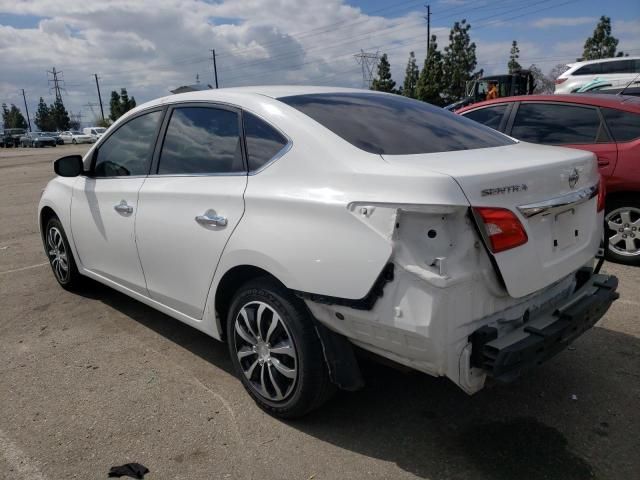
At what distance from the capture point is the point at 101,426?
286 centimetres

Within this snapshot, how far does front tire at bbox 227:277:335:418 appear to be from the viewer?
2.57 metres

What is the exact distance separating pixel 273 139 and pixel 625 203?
397cm

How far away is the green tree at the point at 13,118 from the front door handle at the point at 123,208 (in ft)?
379

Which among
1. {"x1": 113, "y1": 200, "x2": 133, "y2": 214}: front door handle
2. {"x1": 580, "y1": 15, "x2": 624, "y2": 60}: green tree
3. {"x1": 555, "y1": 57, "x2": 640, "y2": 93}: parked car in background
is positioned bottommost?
{"x1": 113, "y1": 200, "x2": 133, "y2": 214}: front door handle

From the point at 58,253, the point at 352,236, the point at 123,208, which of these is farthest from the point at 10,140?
the point at 352,236

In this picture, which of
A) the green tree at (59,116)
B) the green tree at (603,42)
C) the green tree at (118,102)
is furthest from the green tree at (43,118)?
the green tree at (603,42)

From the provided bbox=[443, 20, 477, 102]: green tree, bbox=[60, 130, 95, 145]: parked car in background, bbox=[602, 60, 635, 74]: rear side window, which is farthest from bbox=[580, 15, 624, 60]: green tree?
bbox=[60, 130, 95, 145]: parked car in background

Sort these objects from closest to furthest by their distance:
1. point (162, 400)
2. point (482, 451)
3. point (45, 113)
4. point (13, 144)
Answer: point (482, 451), point (162, 400), point (13, 144), point (45, 113)

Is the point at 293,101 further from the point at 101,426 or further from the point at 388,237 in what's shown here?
the point at 101,426

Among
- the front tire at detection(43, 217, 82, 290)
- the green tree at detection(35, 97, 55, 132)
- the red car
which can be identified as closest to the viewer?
the front tire at detection(43, 217, 82, 290)

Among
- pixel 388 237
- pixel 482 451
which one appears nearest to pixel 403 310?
pixel 388 237

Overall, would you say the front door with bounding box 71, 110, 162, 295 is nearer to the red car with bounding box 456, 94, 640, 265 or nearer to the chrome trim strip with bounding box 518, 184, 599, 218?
the chrome trim strip with bounding box 518, 184, 599, 218

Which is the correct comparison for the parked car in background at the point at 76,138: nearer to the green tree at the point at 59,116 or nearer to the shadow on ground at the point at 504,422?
the green tree at the point at 59,116

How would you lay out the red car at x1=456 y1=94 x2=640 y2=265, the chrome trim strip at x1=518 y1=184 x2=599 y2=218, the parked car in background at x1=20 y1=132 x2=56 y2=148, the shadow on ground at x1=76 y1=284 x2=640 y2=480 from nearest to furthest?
the chrome trim strip at x1=518 y1=184 x2=599 y2=218 → the shadow on ground at x1=76 y1=284 x2=640 y2=480 → the red car at x1=456 y1=94 x2=640 y2=265 → the parked car in background at x1=20 y1=132 x2=56 y2=148
